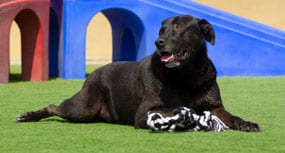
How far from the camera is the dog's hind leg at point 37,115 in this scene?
283 inches

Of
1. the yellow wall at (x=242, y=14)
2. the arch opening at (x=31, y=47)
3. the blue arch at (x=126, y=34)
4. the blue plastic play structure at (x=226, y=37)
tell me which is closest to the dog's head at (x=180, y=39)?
the arch opening at (x=31, y=47)

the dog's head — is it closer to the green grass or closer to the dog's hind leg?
the green grass

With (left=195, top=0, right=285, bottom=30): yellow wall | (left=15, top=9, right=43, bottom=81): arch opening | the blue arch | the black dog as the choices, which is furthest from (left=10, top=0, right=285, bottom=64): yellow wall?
the black dog

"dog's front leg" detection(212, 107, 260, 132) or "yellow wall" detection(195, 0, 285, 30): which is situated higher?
"yellow wall" detection(195, 0, 285, 30)

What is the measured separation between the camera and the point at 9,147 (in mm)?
5418

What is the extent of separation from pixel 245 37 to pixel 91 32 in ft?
27.3

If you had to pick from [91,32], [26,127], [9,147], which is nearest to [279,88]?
[26,127]

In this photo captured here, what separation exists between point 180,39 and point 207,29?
0.36 metres

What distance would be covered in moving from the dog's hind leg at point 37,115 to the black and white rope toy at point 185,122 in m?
1.45

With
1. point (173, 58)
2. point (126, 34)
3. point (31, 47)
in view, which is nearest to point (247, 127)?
point (173, 58)

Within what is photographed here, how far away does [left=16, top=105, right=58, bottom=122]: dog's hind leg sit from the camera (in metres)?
7.19

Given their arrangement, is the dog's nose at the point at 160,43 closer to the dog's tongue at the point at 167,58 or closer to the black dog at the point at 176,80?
the black dog at the point at 176,80

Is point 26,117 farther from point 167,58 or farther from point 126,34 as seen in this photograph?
point 126,34

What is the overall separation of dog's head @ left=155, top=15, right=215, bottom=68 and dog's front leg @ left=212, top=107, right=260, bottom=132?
21.7 inches
